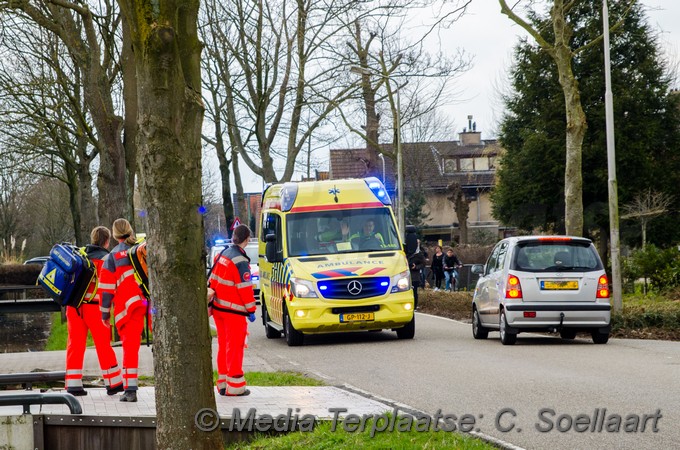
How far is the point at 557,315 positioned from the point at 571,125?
7689 mm

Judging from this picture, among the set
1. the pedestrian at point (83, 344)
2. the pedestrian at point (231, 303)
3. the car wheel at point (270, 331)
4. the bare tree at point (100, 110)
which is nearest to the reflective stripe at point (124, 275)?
the pedestrian at point (83, 344)

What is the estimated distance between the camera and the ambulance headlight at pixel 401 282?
17594 mm

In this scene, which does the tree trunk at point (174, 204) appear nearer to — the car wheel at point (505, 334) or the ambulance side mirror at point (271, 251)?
the car wheel at point (505, 334)

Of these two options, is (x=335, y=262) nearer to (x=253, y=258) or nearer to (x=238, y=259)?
(x=238, y=259)

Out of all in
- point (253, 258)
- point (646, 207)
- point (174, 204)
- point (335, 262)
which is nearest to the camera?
point (174, 204)

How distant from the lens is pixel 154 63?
20.7 ft

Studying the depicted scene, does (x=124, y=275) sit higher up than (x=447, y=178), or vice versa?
(x=447, y=178)

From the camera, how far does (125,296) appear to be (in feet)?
35.1

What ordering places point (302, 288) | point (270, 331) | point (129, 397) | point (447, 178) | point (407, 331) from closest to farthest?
1. point (129, 397)
2. point (302, 288)
3. point (407, 331)
4. point (270, 331)
5. point (447, 178)

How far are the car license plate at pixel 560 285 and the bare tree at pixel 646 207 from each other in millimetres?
21725

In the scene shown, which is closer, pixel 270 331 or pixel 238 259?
pixel 238 259

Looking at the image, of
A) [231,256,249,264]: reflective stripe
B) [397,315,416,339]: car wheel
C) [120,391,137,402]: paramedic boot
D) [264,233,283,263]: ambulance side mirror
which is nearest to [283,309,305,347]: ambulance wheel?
[264,233,283,263]: ambulance side mirror

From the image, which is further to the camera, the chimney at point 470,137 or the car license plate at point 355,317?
the chimney at point 470,137

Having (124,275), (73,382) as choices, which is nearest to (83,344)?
(73,382)
